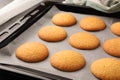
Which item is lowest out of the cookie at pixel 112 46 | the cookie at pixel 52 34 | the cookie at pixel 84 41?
the cookie at pixel 112 46

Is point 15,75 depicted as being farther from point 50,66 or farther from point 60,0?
point 60,0

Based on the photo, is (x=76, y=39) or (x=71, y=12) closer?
(x=76, y=39)

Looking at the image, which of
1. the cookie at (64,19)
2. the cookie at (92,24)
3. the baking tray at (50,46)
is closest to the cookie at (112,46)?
the baking tray at (50,46)

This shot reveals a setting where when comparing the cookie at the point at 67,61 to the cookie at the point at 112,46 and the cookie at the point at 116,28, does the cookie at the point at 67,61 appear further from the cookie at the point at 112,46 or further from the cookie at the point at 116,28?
the cookie at the point at 116,28

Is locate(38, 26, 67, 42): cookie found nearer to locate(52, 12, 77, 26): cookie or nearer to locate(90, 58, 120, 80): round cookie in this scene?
locate(52, 12, 77, 26): cookie

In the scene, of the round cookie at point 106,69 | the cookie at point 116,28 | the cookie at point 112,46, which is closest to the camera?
the round cookie at point 106,69

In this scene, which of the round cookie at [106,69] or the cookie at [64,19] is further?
the cookie at [64,19]

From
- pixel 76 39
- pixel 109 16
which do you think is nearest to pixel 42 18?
pixel 76 39
